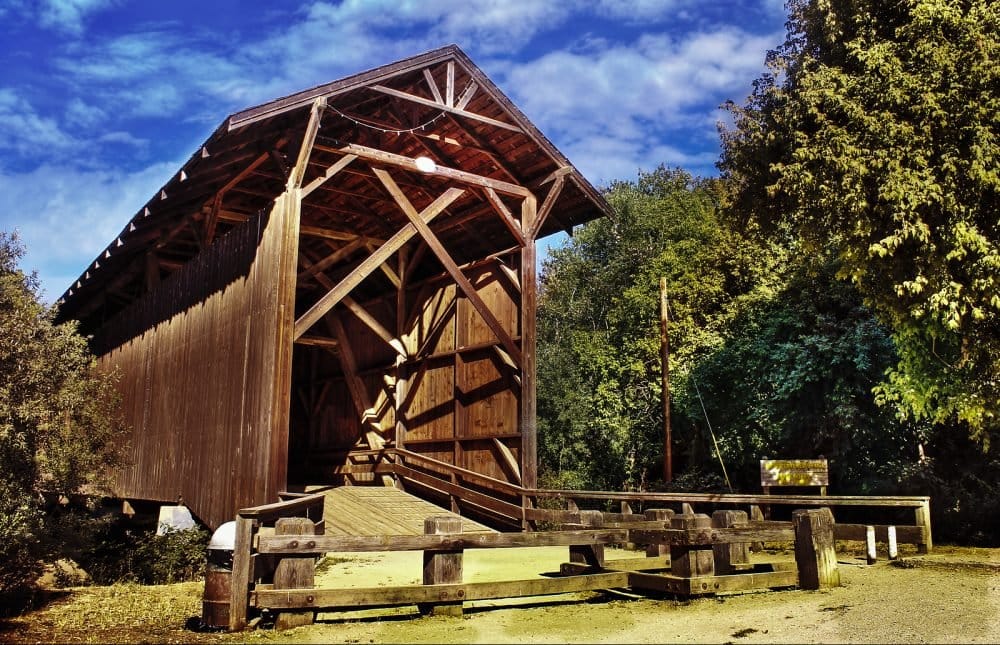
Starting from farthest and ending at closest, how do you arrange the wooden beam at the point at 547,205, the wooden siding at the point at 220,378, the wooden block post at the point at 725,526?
the wooden beam at the point at 547,205, the wooden siding at the point at 220,378, the wooden block post at the point at 725,526

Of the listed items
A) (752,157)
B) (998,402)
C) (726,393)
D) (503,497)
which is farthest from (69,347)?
(726,393)

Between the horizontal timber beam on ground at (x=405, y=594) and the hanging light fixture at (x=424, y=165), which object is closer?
the horizontal timber beam on ground at (x=405, y=594)

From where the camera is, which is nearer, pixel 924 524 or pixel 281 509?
pixel 281 509

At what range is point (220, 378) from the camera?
11.5 metres

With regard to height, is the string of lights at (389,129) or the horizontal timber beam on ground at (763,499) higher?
the string of lights at (389,129)

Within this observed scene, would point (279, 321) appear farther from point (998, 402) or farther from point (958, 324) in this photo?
point (998, 402)

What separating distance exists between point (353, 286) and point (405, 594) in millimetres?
6578

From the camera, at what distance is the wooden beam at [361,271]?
10.8m

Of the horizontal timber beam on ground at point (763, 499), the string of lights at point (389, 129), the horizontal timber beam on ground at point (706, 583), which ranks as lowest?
the horizontal timber beam on ground at point (706, 583)

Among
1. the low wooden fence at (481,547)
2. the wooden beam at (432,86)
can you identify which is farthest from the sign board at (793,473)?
the wooden beam at (432,86)

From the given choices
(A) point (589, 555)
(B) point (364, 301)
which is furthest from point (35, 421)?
(B) point (364, 301)

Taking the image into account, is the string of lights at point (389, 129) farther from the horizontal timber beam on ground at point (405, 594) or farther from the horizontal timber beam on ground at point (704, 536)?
the horizontal timber beam on ground at point (405, 594)

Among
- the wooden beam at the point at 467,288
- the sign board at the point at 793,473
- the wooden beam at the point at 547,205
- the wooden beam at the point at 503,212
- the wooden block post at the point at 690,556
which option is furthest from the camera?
the wooden beam at the point at 547,205

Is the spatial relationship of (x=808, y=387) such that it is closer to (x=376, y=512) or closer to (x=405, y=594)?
(x=376, y=512)
